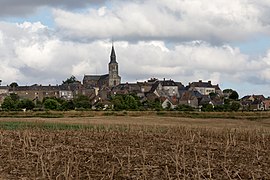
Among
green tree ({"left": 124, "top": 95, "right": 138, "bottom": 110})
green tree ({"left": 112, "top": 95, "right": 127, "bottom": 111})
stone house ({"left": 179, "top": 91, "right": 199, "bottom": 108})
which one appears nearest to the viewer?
green tree ({"left": 112, "top": 95, "right": 127, "bottom": 111})

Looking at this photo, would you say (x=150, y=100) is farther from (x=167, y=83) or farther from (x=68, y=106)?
(x=167, y=83)

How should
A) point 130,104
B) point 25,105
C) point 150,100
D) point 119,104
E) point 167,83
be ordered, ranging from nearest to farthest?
1. point 130,104
2. point 119,104
3. point 25,105
4. point 150,100
5. point 167,83

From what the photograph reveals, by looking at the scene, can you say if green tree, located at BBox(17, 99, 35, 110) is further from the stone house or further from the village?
the stone house

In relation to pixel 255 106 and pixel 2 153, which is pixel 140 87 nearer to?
pixel 255 106

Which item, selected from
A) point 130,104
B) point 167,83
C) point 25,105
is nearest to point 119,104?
point 130,104

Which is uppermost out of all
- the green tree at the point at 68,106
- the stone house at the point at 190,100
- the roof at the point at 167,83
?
the roof at the point at 167,83

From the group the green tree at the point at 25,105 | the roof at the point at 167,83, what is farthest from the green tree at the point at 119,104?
the roof at the point at 167,83

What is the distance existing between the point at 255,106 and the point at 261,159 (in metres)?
139

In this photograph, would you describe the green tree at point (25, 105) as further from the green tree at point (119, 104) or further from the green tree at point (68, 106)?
the green tree at point (119, 104)

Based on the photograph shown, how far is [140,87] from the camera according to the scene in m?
197

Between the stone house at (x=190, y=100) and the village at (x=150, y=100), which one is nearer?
the village at (x=150, y=100)

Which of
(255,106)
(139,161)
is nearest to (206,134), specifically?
(139,161)

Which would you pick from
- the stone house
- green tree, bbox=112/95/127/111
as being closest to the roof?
the stone house

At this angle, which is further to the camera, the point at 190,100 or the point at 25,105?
the point at 190,100
